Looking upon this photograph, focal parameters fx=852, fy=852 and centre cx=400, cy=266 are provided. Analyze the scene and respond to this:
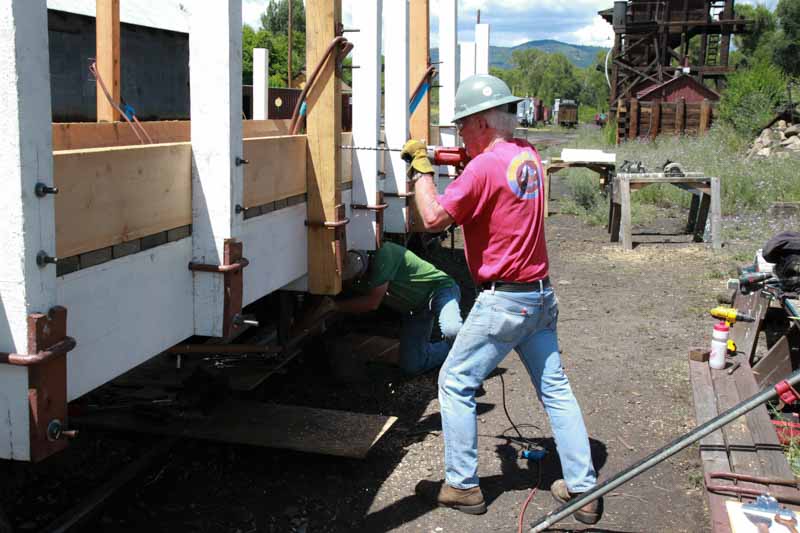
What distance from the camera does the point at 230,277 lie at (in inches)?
137

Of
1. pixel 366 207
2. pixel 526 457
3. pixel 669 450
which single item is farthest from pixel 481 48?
pixel 669 450

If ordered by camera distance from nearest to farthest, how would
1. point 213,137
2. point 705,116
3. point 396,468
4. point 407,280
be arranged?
point 213,137 → point 396,468 → point 407,280 → point 705,116

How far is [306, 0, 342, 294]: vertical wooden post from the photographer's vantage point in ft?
14.8

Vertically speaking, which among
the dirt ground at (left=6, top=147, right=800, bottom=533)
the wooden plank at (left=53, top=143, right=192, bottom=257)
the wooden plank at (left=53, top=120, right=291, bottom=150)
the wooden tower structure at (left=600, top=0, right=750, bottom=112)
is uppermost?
the wooden tower structure at (left=600, top=0, right=750, bottom=112)

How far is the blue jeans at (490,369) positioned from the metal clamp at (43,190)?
2149mm

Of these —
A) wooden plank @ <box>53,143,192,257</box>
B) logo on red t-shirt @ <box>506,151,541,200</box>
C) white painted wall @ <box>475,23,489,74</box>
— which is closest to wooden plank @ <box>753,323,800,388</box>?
logo on red t-shirt @ <box>506,151,541,200</box>

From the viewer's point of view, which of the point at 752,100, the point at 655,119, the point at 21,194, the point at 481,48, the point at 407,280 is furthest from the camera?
the point at 655,119

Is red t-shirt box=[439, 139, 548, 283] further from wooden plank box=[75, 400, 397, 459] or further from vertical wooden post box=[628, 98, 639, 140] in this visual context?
vertical wooden post box=[628, 98, 639, 140]

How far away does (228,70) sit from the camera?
135 inches

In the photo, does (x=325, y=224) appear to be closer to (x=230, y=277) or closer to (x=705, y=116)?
(x=230, y=277)

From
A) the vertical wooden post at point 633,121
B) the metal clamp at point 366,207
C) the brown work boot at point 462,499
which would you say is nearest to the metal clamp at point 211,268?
the brown work boot at point 462,499

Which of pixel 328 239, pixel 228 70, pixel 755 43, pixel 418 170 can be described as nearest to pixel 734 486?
pixel 418 170

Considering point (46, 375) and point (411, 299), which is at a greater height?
point (46, 375)

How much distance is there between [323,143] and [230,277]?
1.30m
